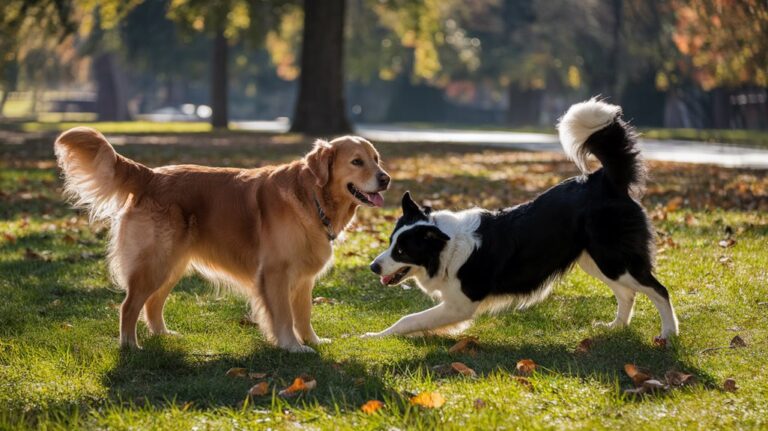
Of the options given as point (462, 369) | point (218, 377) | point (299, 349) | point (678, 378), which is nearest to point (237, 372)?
point (218, 377)

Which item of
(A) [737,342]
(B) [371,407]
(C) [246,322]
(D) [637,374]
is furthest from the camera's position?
(C) [246,322]

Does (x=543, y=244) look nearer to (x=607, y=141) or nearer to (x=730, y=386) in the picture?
(x=607, y=141)

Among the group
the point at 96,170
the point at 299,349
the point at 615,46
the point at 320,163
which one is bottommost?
the point at 299,349

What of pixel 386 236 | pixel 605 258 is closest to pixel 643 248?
pixel 605 258

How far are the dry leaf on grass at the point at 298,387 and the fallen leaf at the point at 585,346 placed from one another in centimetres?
181

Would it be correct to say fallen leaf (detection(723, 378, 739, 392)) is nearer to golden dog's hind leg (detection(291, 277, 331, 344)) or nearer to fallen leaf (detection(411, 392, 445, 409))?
fallen leaf (detection(411, 392, 445, 409))

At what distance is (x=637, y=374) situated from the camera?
5.36 metres

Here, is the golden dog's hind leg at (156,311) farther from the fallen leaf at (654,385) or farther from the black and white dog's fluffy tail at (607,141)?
the fallen leaf at (654,385)

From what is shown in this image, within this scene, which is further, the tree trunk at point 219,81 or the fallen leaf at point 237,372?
the tree trunk at point 219,81

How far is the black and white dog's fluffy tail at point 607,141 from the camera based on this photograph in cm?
653

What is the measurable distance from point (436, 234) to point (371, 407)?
214cm

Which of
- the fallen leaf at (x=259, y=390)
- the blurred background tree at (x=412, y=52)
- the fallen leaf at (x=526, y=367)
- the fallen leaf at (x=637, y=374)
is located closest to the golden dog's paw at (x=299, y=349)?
the fallen leaf at (x=259, y=390)

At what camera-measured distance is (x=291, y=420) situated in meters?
4.71

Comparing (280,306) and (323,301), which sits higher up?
(280,306)
